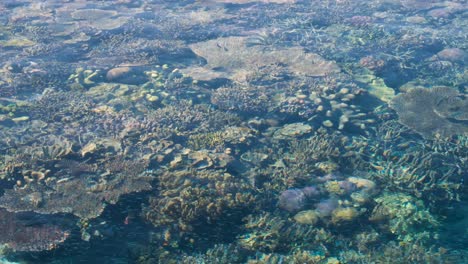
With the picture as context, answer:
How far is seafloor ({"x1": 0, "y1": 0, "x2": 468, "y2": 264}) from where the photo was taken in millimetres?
4879

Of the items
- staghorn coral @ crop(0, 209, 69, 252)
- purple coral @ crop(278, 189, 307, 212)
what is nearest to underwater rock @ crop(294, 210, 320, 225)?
purple coral @ crop(278, 189, 307, 212)

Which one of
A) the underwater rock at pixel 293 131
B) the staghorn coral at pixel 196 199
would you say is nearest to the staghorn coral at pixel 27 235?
the staghorn coral at pixel 196 199

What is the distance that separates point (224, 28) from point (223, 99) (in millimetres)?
6524

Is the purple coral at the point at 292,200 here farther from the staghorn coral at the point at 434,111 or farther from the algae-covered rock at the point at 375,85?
the algae-covered rock at the point at 375,85

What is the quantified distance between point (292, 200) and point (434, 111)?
4391 millimetres

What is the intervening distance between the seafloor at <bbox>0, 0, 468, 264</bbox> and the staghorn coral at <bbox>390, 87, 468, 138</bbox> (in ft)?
0.12

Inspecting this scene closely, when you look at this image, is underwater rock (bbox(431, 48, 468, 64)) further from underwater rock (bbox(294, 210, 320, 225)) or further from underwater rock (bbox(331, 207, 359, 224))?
underwater rock (bbox(294, 210, 320, 225))

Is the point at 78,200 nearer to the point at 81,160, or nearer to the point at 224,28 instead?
the point at 81,160

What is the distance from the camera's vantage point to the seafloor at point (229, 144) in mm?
4879

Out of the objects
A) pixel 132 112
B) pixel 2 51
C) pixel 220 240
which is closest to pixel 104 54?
pixel 2 51

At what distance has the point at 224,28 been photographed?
14.3 meters

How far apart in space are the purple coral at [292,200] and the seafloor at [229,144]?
0.02 metres

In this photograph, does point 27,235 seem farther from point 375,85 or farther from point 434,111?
point 375,85

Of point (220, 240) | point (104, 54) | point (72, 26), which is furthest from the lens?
point (72, 26)
